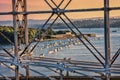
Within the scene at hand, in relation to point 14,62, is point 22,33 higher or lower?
higher

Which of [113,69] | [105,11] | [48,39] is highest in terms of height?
[48,39]

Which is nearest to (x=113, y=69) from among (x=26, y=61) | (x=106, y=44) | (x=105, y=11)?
(x=106, y=44)

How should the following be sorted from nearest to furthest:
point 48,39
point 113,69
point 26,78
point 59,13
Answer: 1. point 113,69
2. point 59,13
3. point 26,78
4. point 48,39

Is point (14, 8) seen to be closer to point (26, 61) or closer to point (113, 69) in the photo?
point (26, 61)

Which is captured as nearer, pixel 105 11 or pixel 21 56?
pixel 105 11

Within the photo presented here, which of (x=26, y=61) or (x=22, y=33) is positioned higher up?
(x=22, y=33)

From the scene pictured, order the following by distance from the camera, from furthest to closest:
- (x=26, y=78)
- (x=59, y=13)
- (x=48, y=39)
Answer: (x=48, y=39)
(x=26, y=78)
(x=59, y=13)

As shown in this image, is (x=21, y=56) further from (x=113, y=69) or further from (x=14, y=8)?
(x=113, y=69)

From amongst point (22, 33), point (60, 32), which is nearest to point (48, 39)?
point (60, 32)

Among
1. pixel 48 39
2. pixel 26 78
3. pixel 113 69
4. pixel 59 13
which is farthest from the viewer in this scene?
pixel 48 39
